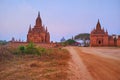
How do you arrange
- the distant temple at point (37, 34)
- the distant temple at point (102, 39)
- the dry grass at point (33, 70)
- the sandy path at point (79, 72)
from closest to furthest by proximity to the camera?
the dry grass at point (33, 70), the sandy path at point (79, 72), the distant temple at point (37, 34), the distant temple at point (102, 39)

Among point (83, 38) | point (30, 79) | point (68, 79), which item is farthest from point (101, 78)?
point (83, 38)

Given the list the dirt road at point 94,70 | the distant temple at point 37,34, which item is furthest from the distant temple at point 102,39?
the dirt road at point 94,70

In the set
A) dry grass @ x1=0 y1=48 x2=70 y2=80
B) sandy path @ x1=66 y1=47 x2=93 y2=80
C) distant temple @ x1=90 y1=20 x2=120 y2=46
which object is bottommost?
sandy path @ x1=66 y1=47 x2=93 y2=80

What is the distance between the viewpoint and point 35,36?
61.1m

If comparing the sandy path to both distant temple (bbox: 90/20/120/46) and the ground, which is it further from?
distant temple (bbox: 90/20/120/46)

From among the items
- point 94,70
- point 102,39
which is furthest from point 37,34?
point 94,70

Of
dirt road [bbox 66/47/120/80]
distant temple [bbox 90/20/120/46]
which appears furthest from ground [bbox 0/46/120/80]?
distant temple [bbox 90/20/120/46]

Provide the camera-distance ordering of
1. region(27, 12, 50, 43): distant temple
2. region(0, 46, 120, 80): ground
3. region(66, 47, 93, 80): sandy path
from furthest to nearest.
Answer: region(27, 12, 50, 43): distant temple < region(66, 47, 93, 80): sandy path < region(0, 46, 120, 80): ground

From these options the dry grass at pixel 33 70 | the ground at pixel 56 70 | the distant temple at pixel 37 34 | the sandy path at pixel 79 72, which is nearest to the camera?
the dry grass at pixel 33 70

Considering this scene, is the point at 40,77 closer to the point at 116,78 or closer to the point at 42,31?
the point at 116,78

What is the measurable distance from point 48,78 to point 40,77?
0.35 meters

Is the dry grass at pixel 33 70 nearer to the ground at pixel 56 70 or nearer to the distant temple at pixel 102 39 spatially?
the ground at pixel 56 70

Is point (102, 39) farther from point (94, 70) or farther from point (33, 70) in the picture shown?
point (33, 70)

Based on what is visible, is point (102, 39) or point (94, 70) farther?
point (102, 39)
